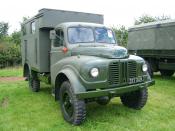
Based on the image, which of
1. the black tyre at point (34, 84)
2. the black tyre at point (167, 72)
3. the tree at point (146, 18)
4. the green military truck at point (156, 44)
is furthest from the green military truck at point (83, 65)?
the tree at point (146, 18)

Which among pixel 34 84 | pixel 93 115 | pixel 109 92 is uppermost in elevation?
pixel 109 92

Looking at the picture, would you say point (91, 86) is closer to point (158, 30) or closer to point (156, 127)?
point (156, 127)

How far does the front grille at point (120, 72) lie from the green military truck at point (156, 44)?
6052 millimetres

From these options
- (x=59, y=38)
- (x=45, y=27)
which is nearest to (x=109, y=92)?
(x=59, y=38)

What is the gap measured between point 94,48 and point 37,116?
2079 mm

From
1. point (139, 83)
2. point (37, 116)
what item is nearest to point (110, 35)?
point (139, 83)

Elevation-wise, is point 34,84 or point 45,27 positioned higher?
point 45,27

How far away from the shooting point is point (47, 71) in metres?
8.81

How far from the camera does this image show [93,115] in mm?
6844

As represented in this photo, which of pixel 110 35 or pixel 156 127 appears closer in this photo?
pixel 156 127

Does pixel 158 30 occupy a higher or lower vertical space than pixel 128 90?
higher

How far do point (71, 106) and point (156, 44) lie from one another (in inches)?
296

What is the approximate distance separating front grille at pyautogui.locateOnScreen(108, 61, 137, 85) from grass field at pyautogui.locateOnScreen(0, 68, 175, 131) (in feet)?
2.95

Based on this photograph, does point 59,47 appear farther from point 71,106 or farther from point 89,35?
point 71,106
